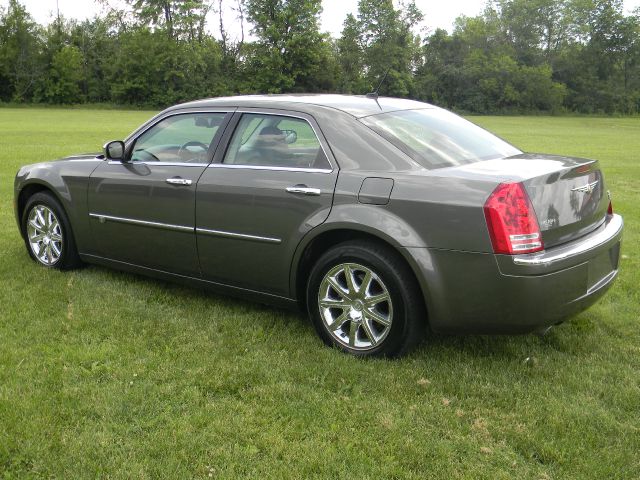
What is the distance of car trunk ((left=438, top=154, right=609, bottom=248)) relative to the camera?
11.5 ft

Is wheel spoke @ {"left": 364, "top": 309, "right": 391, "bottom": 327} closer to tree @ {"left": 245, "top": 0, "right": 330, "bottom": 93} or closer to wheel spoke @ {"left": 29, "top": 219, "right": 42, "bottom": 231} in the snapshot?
wheel spoke @ {"left": 29, "top": 219, "right": 42, "bottom": 231}

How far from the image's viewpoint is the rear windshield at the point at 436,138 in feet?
13.0

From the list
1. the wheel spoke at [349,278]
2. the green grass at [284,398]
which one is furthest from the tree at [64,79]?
the wheel spoke at [349,278]

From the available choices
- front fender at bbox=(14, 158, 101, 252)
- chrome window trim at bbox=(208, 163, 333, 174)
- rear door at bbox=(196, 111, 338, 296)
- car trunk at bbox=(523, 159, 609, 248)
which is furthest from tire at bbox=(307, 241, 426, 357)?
front fender at bbox=(14, 158, 101, 252)

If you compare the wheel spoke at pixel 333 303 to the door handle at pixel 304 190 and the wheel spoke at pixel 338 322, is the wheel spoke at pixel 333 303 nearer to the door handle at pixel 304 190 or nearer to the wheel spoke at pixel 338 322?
the wheel spoke at pixel 338 322

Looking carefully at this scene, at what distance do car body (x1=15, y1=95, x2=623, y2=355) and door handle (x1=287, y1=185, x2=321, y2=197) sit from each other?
0.5 inches

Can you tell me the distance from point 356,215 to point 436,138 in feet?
2.89

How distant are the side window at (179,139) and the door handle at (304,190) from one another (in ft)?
2.80

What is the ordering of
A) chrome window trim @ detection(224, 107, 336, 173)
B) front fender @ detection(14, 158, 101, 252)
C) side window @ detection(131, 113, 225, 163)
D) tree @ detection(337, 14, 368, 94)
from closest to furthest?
chrome window trim @ detection(224, 107, 336, 173)
side window @ detection(131, 113, 225, 163)
front fender @ detection(14, 158, 101, 252)
tree @ detection(337, 14, 368, 94)

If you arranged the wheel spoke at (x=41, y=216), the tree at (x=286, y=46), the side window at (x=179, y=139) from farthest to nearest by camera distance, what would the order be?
the tree at (x=286, y=46), the wheel spoke at (x=41, y=216), the side window at (x=179, y=139)

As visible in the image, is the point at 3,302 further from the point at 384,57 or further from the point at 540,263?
the point at 384,57

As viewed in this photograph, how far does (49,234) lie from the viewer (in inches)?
224

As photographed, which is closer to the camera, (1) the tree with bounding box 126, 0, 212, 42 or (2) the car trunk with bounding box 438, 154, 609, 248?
(2) the car trunk with bounding box 438, 154, 609, 248

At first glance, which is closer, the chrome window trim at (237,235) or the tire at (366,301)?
the tire at (366,301)
